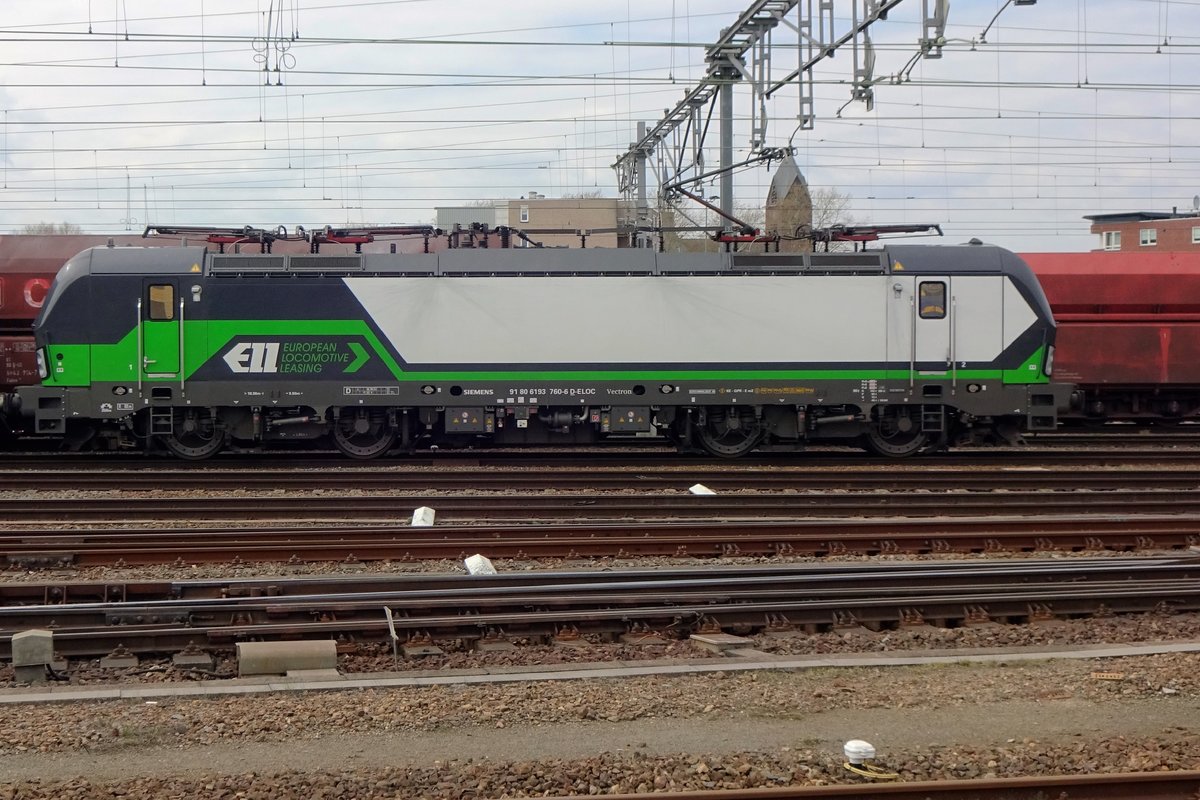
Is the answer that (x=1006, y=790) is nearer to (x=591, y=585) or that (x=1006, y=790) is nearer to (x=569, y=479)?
(x=591, y=585)

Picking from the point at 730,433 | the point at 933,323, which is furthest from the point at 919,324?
the point at 730,433

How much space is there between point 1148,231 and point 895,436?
5840 cm

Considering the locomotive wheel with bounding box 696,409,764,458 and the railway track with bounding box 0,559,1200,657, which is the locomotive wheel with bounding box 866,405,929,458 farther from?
the railway track with bounding box 0,559,1200,657

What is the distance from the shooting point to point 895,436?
63.4 feet

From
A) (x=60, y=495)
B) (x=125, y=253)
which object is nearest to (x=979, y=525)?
(x=60, y=495)

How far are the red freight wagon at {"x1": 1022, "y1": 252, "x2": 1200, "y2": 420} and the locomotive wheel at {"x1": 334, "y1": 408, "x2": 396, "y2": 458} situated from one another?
13232mm

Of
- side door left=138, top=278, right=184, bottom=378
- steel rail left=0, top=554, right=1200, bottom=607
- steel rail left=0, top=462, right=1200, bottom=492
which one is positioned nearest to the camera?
steel rail left=0, top=554, right=1200, bottom=607

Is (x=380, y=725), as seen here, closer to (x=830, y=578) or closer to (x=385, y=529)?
(x=830, y=578)

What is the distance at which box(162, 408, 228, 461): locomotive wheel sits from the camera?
18.4 m

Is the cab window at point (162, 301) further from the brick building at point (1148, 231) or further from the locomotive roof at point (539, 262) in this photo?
the brick building at point (1148, 231)

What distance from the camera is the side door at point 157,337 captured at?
17.9 meters

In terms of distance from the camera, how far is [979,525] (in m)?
13.0

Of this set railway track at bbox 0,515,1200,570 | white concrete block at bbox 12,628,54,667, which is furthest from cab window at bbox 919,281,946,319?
white concrete block at bbox 12,628,54,667

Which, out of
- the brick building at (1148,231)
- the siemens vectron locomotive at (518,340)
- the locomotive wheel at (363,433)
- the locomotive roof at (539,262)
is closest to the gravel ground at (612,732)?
the siemens vectron locomotive at (518,340)
